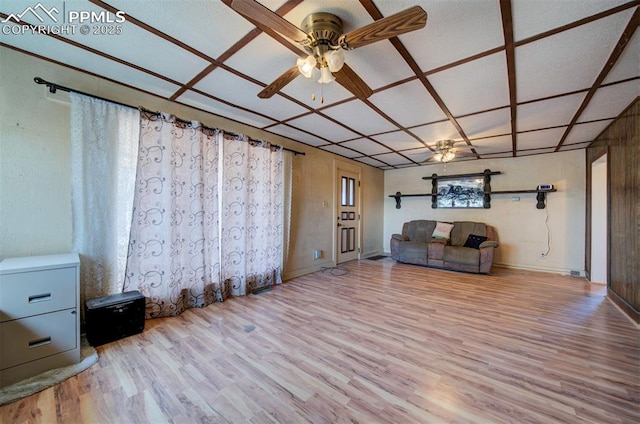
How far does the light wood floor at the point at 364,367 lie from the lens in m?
1.41

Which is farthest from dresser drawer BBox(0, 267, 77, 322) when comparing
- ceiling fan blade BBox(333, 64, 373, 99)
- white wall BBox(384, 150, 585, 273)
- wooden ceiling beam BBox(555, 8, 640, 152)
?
white wall BBox(384, 150, 585, 273)

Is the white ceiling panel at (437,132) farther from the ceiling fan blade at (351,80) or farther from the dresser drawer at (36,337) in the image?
the dresser drawer at (36,337)

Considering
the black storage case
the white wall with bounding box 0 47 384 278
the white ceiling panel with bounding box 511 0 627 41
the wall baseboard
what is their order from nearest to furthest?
1. the white ceiling panel with bounding box 511 0 627 41
2. the white wall with bounding box 0 47 384 278
3. the black storage case
4. the wall baseboard

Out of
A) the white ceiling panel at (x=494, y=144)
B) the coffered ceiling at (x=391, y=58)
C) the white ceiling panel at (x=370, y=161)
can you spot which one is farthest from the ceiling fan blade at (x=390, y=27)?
the white ceiling panel at (x=370, y=161)

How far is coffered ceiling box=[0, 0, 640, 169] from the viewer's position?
147 cm

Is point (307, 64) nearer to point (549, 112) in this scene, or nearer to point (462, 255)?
point (549, 112)

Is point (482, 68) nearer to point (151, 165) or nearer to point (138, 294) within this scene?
point (151, 165)

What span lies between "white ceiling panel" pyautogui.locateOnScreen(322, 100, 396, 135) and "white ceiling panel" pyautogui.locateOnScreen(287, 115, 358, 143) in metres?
0.18

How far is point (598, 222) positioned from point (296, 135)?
5.20m

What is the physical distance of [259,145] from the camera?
3.52 m

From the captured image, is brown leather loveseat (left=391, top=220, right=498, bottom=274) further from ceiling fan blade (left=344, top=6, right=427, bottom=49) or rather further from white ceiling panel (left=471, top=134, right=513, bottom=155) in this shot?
ceiling fan blade (left=344, top=6, right=427, bottom=49)

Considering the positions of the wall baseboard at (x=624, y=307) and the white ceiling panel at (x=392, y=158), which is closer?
the wall baseboard at (x=624, y=307)

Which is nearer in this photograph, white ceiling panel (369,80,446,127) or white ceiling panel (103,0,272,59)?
white ceiling panel (103,0,272,59)

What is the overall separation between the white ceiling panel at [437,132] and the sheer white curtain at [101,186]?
141 inches
